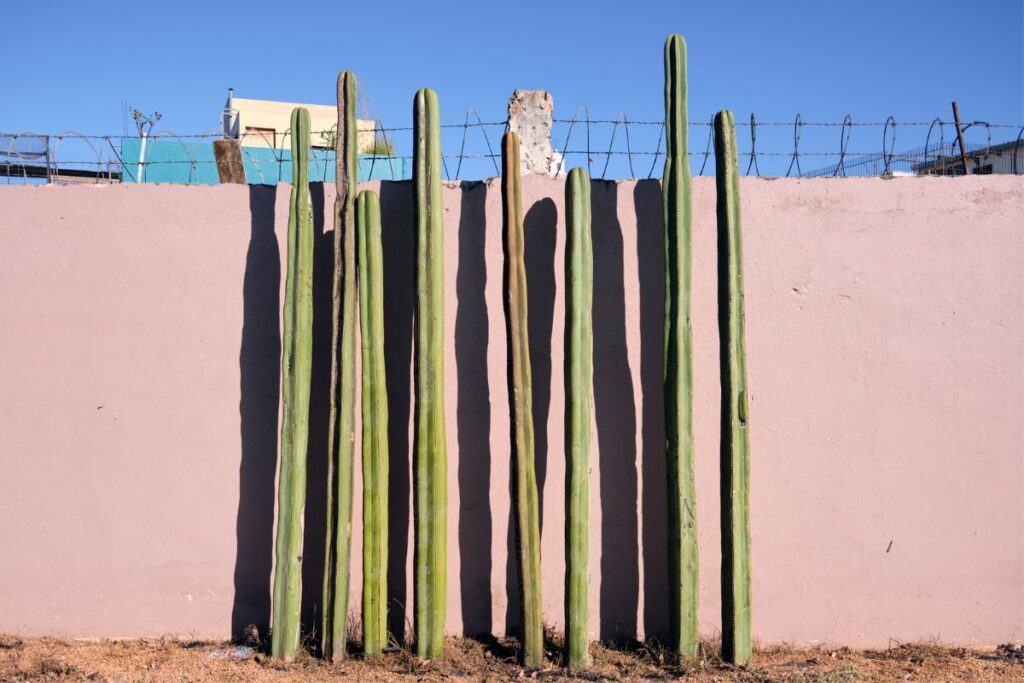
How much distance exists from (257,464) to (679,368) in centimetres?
226

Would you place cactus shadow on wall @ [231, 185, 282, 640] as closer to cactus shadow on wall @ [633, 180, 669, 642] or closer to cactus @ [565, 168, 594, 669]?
cactus @ [565, 168, 594, 669]

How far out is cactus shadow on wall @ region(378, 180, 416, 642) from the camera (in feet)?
14.7

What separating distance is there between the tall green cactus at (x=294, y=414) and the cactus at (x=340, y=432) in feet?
0.52

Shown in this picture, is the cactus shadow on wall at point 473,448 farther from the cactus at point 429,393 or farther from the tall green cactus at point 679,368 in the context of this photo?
the tall green cactus at point 679,368

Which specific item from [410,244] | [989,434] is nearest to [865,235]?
[989,434]

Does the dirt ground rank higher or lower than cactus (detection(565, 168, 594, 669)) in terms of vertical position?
lower

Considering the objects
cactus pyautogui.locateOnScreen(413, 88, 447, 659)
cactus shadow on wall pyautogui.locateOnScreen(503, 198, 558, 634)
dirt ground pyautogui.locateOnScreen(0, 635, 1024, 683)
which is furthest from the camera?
cactus shadow on wall pyautogui.locateOnScreen(503, 198, 558, 634)

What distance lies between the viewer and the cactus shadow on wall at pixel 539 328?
4.46m

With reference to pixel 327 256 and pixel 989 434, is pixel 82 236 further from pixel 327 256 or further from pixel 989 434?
pixel 989 434

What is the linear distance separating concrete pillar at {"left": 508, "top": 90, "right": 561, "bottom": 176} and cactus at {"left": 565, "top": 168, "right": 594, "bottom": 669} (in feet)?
1.58

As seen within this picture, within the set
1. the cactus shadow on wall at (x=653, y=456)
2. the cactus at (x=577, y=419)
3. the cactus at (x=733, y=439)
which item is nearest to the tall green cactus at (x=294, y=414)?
the cactus at (x=577, y=419)

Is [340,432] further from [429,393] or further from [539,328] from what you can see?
[539,328]

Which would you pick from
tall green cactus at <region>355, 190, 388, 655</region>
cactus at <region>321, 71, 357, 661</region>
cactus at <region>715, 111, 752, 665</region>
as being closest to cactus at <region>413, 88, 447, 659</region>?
tall green cactus at <region>355, 190, 388, 655</region>

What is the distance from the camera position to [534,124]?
469cm
